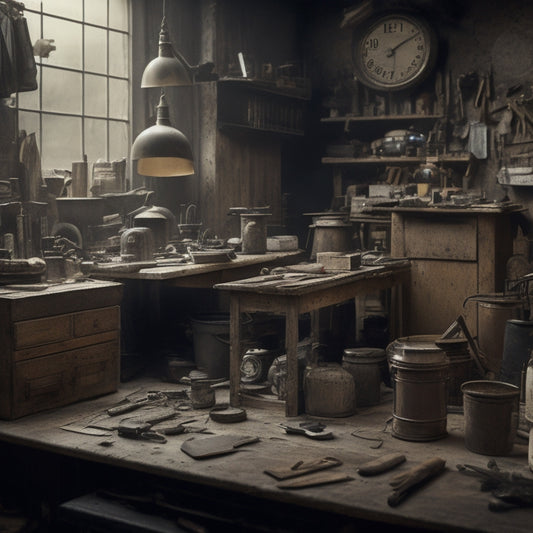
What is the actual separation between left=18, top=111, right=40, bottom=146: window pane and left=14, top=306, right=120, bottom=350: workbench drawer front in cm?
195

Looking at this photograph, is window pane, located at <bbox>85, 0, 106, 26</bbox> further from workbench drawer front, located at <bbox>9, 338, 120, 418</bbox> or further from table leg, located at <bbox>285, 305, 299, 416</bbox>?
table leg, located at <bbox>285, 305, 299, 416</bbox>

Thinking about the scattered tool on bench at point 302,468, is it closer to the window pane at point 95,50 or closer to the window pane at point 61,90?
the window pane at point 61,90

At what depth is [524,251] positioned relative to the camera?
7.79 meters

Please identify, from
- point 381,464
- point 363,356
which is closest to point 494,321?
point 363,356

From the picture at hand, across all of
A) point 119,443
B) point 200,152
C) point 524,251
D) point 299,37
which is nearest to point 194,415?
point 119,443

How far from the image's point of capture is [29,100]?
20.3 ft

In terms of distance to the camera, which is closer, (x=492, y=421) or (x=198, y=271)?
(x=492, y=421)

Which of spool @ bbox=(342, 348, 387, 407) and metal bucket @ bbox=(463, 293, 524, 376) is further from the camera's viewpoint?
metal bucket @ bbox=(463, 293, 524, 376)

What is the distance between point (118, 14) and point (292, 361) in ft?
13.0

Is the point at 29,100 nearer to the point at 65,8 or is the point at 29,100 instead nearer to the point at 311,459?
the point at 65,8

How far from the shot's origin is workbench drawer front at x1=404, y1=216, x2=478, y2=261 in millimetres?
5789

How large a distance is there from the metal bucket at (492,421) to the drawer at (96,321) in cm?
216

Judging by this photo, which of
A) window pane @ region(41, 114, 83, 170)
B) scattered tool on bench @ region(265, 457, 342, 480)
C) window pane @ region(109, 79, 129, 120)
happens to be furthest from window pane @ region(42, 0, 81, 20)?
scattered tool on bench @ region(265, 457, 342, 480)

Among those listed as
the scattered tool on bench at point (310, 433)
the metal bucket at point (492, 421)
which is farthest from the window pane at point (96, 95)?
the metal bucket at point (492, 421)
